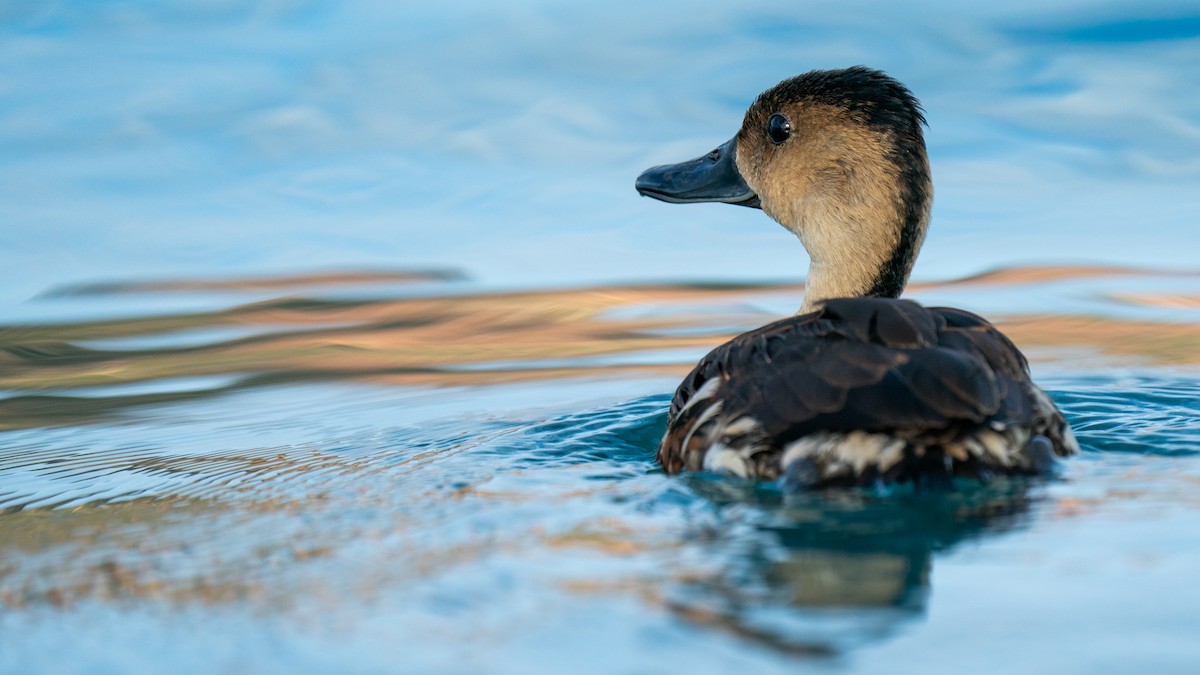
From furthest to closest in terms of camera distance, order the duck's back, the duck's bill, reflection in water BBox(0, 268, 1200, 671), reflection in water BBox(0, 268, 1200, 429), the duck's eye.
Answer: reflection in water BBox(0, 268, 1200, 429), the duck's bill, the duck's eye, the duck's back, reflection in water BBox(0, 268, 1200, 671)

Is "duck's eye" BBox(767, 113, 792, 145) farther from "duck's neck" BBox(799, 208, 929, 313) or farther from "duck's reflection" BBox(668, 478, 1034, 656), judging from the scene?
"duck's reflection" BBox(668, 478, 1034, 656)

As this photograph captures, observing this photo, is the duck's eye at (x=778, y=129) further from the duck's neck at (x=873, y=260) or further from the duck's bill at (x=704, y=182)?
the duck's neck at (x=873, y=260)

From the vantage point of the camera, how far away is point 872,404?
A: 3.93m

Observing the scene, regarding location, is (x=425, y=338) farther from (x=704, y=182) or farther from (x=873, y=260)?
(x=873, y=260)

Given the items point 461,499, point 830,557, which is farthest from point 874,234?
point 830,557

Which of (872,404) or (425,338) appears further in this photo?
(425,338)

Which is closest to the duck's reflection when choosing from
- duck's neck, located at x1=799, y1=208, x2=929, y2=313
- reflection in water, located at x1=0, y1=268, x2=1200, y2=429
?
duck's neck, located at x1=799, y1=208, x2=929, y2=313

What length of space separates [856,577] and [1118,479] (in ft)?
4.84

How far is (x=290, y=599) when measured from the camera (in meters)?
3.40

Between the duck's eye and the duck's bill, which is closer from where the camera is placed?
the duck's eye

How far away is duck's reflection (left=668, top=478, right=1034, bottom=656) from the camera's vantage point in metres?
2.97

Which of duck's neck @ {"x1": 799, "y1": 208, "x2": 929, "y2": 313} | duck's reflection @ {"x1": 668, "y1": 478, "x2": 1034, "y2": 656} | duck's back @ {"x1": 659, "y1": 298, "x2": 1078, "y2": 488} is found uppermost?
duck's neck @ {"x1": 799, "y1": 208, "x2": 929, "y2": 313}

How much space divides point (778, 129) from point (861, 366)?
7.59ft

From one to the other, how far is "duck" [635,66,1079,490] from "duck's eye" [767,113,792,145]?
1 cm
